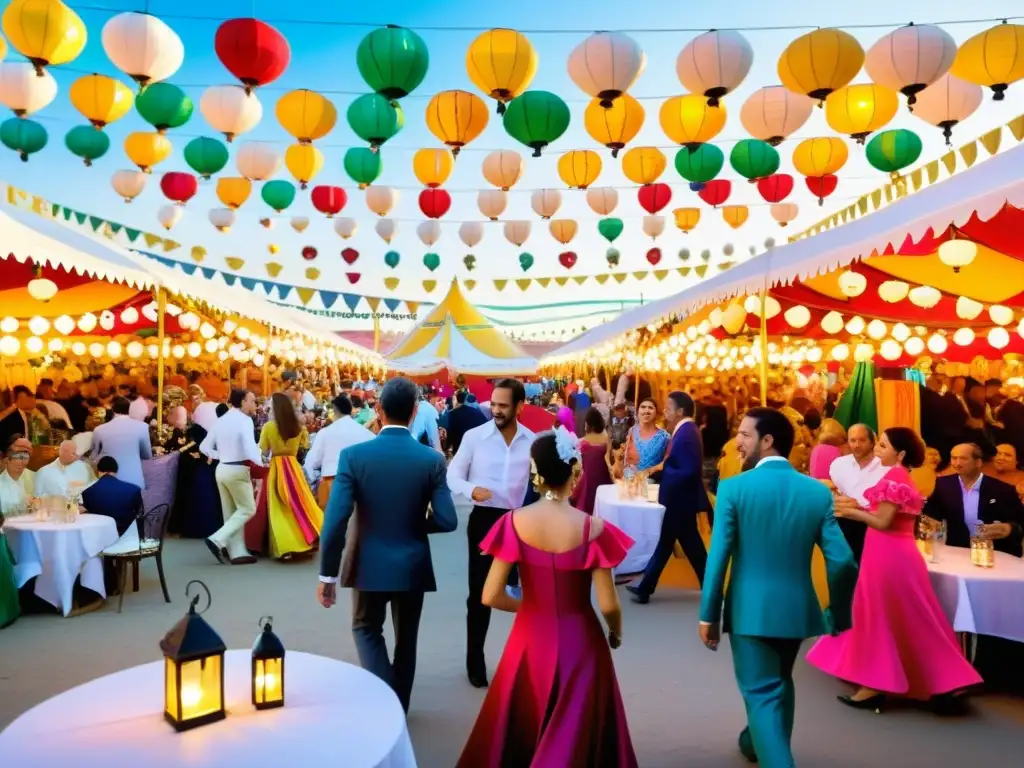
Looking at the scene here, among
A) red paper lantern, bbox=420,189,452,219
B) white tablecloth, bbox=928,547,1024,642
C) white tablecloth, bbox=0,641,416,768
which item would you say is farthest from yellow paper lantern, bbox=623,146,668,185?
white tablecloth, bbox=0,641,416,768

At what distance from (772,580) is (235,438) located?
5.95 metres

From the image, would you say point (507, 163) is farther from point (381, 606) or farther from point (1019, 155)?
point (381, 606)

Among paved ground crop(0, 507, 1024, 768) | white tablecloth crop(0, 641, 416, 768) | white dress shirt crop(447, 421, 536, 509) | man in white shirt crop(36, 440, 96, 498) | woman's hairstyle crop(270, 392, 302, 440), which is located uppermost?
woman's hairstyle crop(270, 392, 302, 440)

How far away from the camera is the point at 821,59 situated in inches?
263

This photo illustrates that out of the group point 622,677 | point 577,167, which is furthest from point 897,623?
point 577,167

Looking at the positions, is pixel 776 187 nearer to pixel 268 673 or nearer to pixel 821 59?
pixel 821 59

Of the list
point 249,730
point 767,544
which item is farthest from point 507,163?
point 249,730

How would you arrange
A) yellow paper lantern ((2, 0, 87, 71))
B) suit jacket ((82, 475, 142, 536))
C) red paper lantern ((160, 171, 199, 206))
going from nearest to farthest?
1. yellow paper lantern ((2, 0, 87, 71))
2. suit jacket ((82, 475, 142, 536))
3. red paper lantern ((160, 171, 199, 206))

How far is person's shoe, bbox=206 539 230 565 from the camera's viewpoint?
7.25 metres

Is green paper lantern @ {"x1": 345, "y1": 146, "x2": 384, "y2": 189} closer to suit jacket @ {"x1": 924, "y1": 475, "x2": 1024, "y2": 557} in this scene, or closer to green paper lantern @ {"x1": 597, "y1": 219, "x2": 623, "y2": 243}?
green paper lantern @ {"x1": 597, "y1": 219, "x2": 623, "y2": 243}

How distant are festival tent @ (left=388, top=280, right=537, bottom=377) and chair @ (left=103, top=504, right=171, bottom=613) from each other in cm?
1172

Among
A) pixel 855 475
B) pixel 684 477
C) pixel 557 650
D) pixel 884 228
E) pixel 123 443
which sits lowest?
pixel 557 650

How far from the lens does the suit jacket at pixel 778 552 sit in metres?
2.80

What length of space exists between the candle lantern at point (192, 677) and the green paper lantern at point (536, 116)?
696 cm
